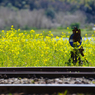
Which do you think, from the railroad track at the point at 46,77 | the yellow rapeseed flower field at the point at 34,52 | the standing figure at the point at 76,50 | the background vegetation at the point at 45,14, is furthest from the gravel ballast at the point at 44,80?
the background vegetation at the point at 45,14

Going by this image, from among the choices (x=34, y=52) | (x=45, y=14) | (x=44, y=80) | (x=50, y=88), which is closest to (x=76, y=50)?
(x=34, y=52)

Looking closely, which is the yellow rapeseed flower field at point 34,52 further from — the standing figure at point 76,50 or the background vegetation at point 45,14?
the background vegetation at point 45,14

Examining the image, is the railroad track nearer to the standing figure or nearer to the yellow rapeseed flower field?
the standing figure

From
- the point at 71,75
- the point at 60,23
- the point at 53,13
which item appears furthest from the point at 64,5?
the point at 71,75

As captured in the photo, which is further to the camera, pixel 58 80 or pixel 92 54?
pixel 92 54

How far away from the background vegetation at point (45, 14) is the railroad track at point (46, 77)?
70.6 ft

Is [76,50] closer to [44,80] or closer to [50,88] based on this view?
[44,80]

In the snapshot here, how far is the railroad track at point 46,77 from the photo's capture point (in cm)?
398

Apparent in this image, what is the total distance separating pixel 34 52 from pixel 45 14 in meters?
28.1

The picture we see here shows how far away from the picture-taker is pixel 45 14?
34469mm

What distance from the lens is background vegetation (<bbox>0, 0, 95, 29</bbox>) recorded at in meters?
28.9

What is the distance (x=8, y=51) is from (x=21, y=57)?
25.1 inches

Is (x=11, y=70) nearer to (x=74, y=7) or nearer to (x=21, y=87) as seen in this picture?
(x=21, y=87)

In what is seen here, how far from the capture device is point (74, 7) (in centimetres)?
4144
